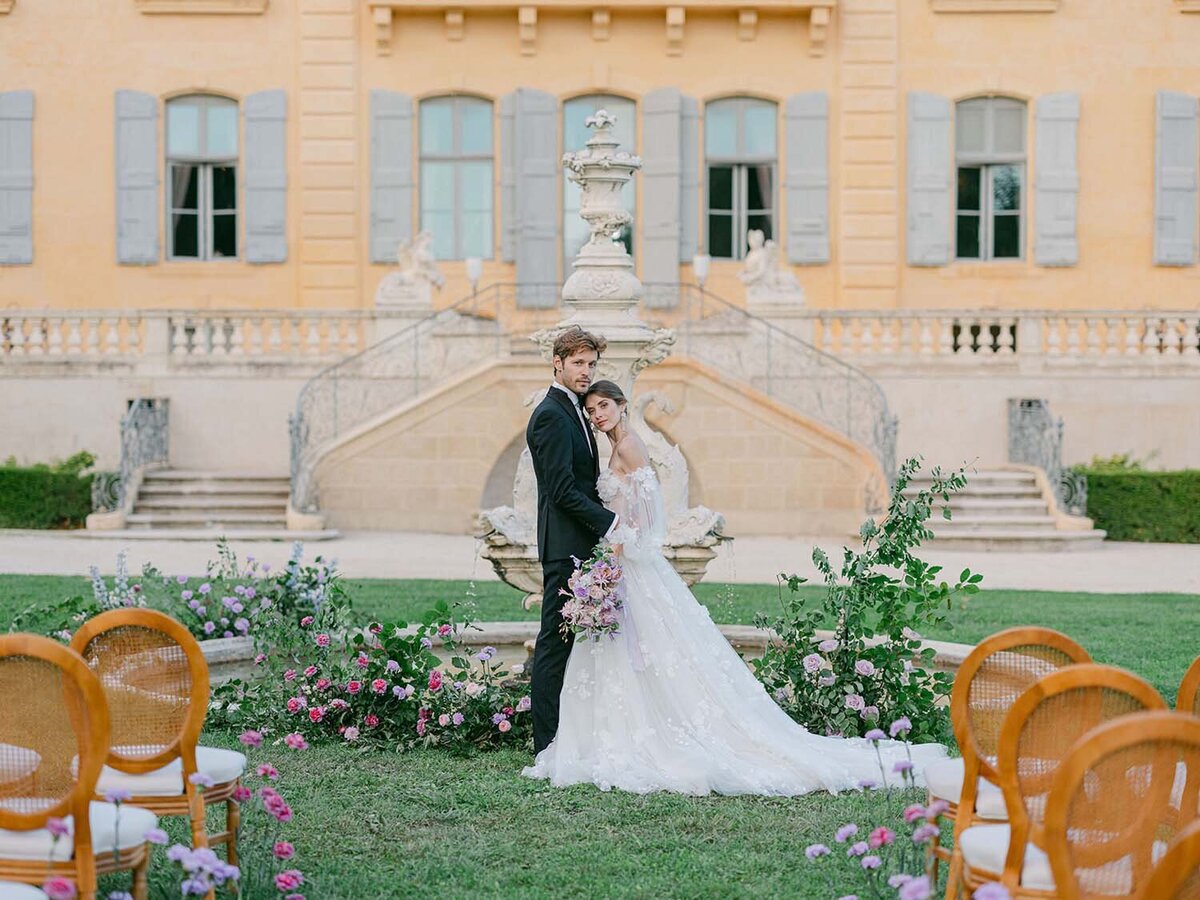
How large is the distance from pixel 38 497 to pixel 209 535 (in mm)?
2164

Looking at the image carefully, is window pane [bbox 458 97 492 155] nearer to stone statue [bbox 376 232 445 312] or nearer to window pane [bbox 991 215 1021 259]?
stone statue [bbox 376 232 445 312]

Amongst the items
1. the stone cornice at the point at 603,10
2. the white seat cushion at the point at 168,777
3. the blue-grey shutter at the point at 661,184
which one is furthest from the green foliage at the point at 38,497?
the white seat cushion at the point at 168,777

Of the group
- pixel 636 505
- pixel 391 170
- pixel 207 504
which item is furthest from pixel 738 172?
pixel 636 505

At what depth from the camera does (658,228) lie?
20156 mm

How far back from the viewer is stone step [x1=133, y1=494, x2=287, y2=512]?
16.6 m

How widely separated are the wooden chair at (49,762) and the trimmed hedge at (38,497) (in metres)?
13.0

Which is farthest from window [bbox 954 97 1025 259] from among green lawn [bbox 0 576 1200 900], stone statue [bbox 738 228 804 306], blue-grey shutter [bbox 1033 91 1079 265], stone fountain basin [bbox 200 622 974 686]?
green lawn [bbox 0 576 1200 900]

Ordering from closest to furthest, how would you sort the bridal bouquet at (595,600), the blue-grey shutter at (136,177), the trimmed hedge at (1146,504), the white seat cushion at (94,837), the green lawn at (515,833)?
1. the white seat cushion at (94,837)
2. the green lawn at (515,833)
3. the bridal bouquet at (595,600)
4. the trimmed hedge at (1146,504)
5. the blue-grey shutter at (136,177)

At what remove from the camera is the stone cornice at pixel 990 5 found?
66.2ft

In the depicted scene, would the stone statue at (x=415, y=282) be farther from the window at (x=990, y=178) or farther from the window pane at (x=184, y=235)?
the window at (x=990, y=178)

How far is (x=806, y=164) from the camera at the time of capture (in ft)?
66.1

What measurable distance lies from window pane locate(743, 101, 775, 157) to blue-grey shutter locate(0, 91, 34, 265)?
8.19 m

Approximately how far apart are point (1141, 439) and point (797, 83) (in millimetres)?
5674

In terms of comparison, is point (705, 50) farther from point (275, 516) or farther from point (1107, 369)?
point (275, 516)
